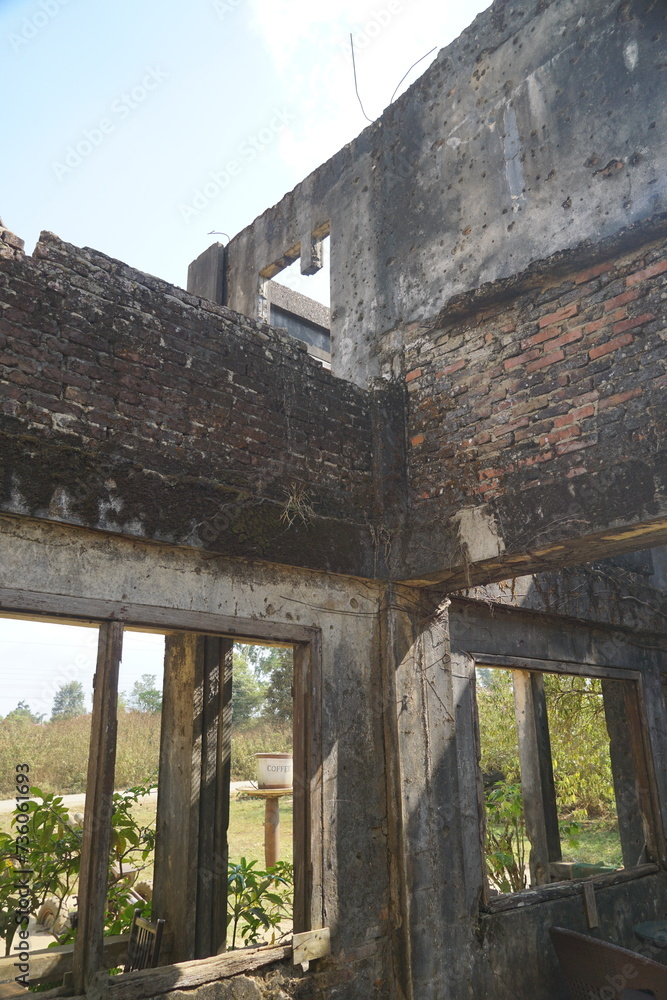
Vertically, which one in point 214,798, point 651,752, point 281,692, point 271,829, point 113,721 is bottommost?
point 271,829

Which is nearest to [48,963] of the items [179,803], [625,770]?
[179,803]

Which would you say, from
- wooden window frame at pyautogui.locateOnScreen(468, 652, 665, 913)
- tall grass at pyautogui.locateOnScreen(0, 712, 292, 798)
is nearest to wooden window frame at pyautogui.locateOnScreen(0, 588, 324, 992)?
wooden window frame at pyautogui.locateOnScreen(468, 652, 665, 913)

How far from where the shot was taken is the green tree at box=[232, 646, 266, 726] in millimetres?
24547

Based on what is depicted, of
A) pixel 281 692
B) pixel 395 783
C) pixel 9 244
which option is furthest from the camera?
pixel 281 692

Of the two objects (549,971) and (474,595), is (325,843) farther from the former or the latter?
(549,971)

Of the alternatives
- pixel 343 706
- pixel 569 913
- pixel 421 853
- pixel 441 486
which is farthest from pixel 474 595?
pixel 569 913

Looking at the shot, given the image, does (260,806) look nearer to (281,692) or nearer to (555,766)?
(281,692)

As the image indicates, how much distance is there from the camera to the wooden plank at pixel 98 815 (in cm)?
284

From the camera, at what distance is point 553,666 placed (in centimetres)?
556

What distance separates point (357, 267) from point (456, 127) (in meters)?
1.26

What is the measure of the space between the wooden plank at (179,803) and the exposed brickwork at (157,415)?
5.93 ft

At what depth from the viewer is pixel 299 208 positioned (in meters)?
6.87

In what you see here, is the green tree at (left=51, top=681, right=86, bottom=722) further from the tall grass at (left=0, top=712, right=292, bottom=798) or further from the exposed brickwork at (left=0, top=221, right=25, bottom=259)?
the exposed brickwork at (left=0, top=221, right=25, bottom=259)

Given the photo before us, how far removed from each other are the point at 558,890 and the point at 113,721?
386 centimetres
